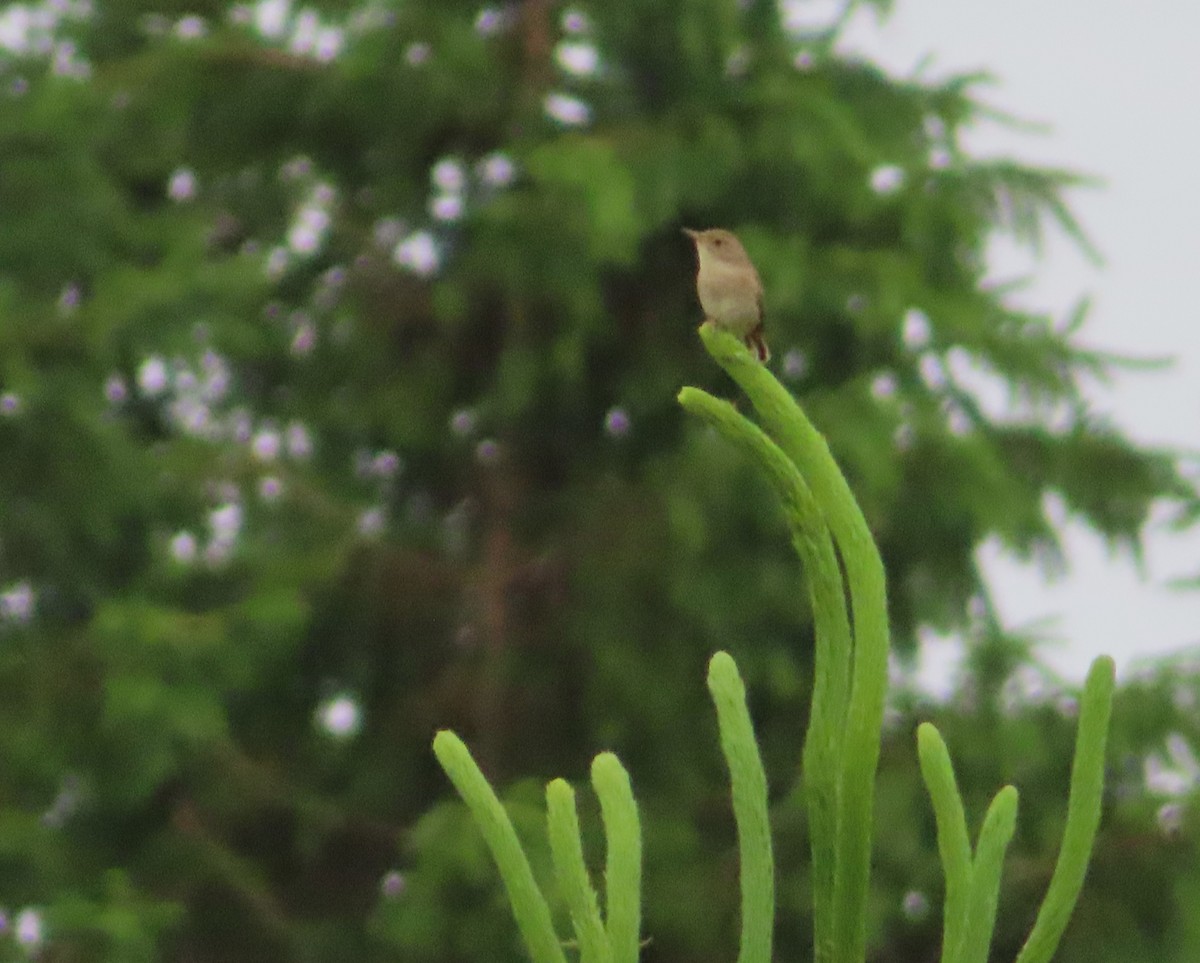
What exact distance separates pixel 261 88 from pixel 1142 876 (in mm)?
3922

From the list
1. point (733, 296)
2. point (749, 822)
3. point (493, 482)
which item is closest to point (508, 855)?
point (749, 822)

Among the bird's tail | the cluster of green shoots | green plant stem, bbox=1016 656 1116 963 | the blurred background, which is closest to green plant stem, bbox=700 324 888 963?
the cluster of green shoots

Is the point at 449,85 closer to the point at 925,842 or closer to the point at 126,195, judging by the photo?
the point at 126,195

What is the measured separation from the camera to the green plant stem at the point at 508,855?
111 cm

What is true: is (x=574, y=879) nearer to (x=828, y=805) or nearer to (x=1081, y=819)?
(x=828, y=805)

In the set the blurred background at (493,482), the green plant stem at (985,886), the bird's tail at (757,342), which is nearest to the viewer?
the green plant stem at (985,886)

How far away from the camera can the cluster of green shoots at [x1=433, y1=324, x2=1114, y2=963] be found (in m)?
1.11

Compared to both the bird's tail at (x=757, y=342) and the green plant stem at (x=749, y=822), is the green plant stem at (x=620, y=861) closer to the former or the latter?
the green plant stem at (x=749, y=822)

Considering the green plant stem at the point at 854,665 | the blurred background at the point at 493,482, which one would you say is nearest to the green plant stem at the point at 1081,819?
the green plant stem at the point at 854,665

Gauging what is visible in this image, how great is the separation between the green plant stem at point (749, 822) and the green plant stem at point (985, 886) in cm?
12

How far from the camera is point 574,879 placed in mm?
1140

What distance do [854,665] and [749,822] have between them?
0.12m

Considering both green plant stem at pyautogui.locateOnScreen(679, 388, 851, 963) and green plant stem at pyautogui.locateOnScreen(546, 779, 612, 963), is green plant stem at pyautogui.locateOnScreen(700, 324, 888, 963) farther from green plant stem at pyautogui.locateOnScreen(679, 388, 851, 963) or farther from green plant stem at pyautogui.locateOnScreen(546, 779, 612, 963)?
green plant stem at pyautogui.locateOnScreen(546, 779, 612, 963)

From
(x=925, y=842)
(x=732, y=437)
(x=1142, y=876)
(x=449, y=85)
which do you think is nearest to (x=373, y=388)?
(x=449, y=85)
